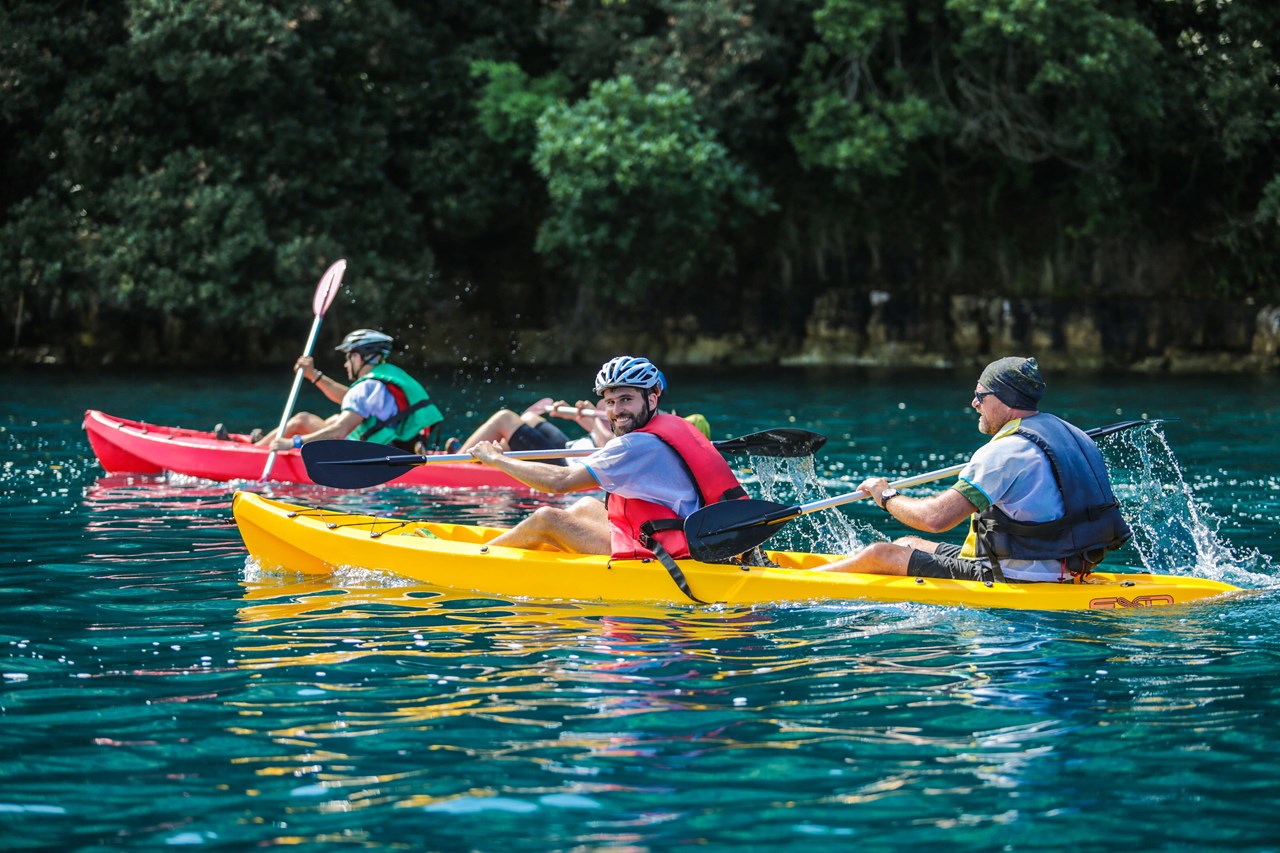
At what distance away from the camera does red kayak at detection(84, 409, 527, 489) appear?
11969mm

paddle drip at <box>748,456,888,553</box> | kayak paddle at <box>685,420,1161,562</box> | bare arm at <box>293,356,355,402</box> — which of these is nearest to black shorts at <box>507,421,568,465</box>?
bare arm at <box>293,356,355,402</box>

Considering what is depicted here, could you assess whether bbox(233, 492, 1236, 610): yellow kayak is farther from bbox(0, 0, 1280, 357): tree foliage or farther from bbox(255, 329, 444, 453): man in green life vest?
bbox(0, 0, 1280, 357): tree foliage

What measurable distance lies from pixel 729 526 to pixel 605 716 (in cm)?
194

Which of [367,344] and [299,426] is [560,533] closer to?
[367,344]

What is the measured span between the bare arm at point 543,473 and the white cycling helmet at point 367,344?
4.05 metres

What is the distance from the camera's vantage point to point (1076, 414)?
56.6 ft

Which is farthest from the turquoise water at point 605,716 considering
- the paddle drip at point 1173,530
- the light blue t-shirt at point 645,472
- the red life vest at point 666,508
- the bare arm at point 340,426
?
the bare arm at point 340,426

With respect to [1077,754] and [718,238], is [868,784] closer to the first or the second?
[1077,754]

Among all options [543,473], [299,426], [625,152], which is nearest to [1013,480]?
[543,473]

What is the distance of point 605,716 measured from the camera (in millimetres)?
5145

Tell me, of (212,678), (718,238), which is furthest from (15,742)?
(718,238)

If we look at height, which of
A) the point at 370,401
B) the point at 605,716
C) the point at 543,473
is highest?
the point at 370,401

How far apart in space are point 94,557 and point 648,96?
16852mm

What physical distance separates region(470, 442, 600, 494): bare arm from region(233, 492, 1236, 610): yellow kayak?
14.1 inches
